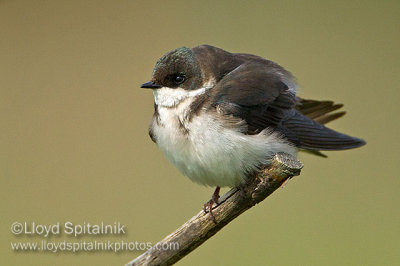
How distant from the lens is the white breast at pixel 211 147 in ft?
10.9

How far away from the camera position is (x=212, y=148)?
3.31 m

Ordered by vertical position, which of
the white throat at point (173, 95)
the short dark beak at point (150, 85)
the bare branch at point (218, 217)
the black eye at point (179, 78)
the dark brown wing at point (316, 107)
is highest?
the short dark beak at point (150, 85)

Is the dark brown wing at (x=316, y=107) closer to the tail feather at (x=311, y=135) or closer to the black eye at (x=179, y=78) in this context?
the tail feather at (x=311, y=135)

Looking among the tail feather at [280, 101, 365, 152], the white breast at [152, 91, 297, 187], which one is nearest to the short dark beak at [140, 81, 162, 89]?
the white breast at [152, 91, 297, 187]

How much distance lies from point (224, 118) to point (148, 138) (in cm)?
309

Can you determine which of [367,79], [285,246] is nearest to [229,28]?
[367,79]

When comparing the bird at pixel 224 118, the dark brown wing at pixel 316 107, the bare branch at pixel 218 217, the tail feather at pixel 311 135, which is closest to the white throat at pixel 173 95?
the bird at pixel 224 118

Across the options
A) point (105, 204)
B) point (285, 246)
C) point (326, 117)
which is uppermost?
point (105, 204)

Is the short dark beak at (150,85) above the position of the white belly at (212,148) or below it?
above

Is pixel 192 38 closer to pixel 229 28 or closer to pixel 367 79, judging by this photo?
pixel 229 28

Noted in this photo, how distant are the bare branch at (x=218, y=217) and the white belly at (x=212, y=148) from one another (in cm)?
22

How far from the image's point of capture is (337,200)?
225 inches

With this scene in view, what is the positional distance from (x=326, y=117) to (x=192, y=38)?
2795 millimetres

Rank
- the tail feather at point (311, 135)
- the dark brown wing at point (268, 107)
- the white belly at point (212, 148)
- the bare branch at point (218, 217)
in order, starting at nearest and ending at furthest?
1. the bare branch at point (218, 217)
2. the white belly at point (212, 148)
3. the dark brown wing at point (268, 107)
4. the tail feather at point (311, 135)
